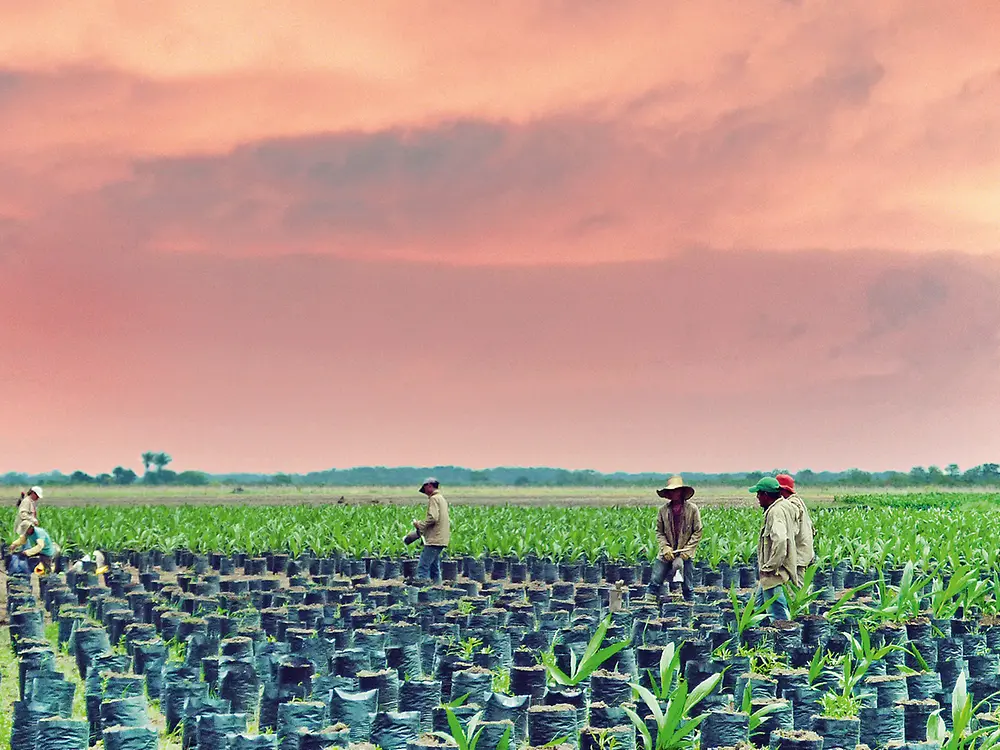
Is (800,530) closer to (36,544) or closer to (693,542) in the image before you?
(693,542)

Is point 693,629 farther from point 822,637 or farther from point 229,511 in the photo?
point 229,511

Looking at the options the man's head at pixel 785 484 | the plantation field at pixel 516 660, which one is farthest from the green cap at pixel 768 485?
the plantation field at pixel 516 660

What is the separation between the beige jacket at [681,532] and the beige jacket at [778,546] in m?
2.56

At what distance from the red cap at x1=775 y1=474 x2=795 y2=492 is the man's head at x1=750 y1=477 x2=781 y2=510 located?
114 millimetres

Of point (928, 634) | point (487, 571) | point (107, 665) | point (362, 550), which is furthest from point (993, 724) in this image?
point (362, 550)

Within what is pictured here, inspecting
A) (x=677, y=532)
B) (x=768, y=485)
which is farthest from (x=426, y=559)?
(x=768, y=485)

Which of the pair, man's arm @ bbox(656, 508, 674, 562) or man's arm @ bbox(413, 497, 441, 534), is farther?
man's arm @ bbox(413, 497, 441, 534)

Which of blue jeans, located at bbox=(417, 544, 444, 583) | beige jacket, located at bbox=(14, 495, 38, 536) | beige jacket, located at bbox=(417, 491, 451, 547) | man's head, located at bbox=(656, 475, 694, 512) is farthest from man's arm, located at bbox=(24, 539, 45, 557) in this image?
man's head, located at bbox=(656, 475, 694, 512)

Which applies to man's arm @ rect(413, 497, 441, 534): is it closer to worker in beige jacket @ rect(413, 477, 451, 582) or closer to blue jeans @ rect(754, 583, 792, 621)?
worker in beige jacket @ rect(413, 477, 451, 582)

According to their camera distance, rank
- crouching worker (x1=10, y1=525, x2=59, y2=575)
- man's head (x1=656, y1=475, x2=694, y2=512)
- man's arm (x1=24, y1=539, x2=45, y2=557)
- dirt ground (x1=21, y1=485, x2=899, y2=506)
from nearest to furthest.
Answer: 1. man's head (x1=656, y1=475, x2=694, y2=512)
2. crouching worker (x1=10, y1=525, x2=59, y2=575)
3. man's arm (x1=24, y1=539, x2=45, y2=557)
4. dirt ground (x1=21, y1=485, x2=899, y2=506)

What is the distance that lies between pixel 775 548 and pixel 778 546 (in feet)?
0.13

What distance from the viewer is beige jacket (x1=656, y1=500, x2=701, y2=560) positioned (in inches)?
551

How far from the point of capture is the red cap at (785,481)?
11.2 m

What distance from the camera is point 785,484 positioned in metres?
11.3
